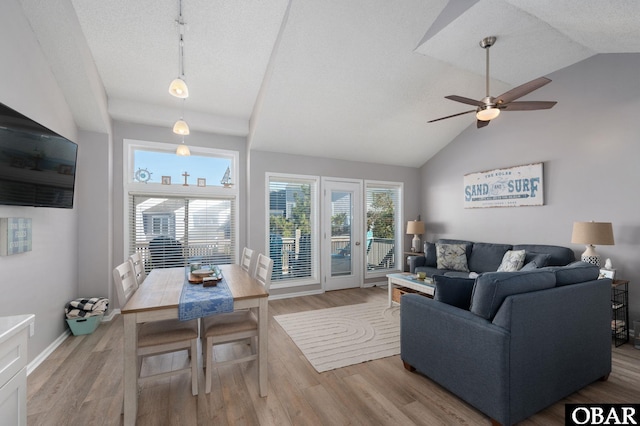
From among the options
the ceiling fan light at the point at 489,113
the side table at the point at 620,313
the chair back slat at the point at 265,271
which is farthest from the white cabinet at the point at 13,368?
the side table at the point at 620,313

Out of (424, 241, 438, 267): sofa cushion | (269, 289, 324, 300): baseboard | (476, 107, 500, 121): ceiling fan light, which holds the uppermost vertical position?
(476, 107, 500, 121): ceiling fan light

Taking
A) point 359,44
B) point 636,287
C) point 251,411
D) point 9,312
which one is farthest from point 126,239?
point 636,287

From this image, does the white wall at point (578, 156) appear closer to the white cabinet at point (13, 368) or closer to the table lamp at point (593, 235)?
the table lamp at point (593, 235)

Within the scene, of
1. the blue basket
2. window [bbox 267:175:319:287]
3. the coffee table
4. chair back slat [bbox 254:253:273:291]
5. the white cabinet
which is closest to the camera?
the white cabinet

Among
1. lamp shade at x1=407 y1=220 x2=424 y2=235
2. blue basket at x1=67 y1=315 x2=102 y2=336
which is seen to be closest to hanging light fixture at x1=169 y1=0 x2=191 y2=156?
blue basket at x1=67 y1=315 x2=102 y2=336

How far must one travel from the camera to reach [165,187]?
13.5ft

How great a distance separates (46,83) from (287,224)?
11.2 ft

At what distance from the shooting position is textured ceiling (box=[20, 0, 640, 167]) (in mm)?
2514

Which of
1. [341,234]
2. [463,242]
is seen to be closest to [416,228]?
[463,242]

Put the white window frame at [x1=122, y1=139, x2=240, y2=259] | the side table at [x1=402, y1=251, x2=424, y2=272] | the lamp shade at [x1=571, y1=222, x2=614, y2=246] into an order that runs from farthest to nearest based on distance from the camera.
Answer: the side table at [x1=402, y1=251, x2=424, y2=272] → the white window frame at [x1=122, y1=139, x2=240, y2=259] → the lamp shade at [x1=571, y1=222, x2=614, y2=246]

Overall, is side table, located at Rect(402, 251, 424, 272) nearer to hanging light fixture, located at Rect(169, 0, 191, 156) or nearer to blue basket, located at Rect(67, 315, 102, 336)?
hanging light fixture, located at Rect(169, 0, 191, 156)

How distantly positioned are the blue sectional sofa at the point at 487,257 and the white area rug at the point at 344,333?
1071mm

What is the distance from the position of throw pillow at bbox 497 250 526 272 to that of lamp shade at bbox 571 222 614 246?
0.65m

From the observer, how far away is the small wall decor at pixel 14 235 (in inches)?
82.7
